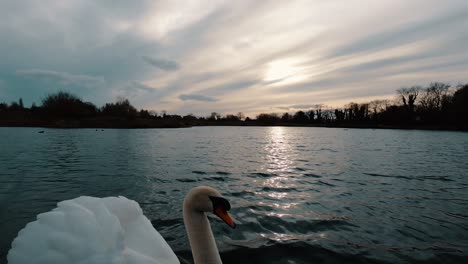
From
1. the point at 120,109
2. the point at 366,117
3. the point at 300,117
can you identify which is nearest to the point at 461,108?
the point at 366,117

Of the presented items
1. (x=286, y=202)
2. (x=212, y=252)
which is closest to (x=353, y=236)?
(x=286, y=202)

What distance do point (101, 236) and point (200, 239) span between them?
3.26 feet

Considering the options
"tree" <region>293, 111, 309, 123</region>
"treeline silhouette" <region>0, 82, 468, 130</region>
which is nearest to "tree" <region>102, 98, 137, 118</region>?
"treeline silhouette" <region>0, 82, 468, 130</region>

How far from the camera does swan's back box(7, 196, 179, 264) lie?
1.89m

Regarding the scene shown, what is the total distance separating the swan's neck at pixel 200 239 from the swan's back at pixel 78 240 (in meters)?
0.31

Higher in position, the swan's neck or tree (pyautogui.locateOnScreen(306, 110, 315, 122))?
tree (pyautogui.locateOnScreen(306, 110, 315, 122))

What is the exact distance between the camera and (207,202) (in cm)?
274

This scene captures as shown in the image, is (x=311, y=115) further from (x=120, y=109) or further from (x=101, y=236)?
(x=101, y=236)

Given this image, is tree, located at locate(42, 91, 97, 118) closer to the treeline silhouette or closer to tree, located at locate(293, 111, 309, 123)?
the treeline silhouette

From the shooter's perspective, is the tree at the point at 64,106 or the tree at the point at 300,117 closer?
the tree at the point at 64,106

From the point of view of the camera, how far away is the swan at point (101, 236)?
191cm

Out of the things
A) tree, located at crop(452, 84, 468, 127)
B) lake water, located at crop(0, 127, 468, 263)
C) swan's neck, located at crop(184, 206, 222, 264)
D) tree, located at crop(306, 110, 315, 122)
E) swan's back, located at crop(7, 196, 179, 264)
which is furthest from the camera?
tree, located at crop(306, 110, 315, 122)

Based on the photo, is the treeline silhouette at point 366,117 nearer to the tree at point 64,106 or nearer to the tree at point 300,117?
the tree at point 64,106

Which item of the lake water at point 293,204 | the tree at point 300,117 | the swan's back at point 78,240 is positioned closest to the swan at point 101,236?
the swan's back at point 78,240
